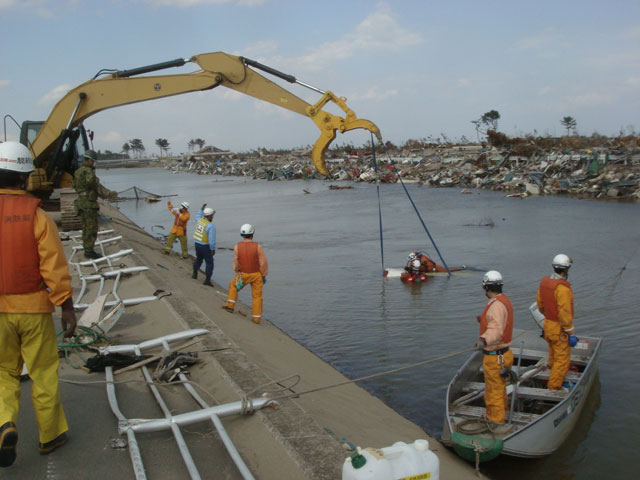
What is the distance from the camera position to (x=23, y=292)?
11.7 ft

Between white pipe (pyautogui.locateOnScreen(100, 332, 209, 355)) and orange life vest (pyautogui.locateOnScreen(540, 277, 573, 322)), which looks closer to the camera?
white pipe (pyautogui.locateOnScreen(100, 332, 209, 355))

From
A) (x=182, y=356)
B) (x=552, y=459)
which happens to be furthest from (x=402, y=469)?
(x=552, y=459)

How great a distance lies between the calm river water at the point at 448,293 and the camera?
721cm

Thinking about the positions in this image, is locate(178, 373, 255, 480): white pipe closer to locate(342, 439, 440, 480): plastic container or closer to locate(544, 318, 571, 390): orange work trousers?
locate(342, 439, 440, 480): plastic container

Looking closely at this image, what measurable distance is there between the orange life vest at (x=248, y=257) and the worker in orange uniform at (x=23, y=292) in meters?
5.39

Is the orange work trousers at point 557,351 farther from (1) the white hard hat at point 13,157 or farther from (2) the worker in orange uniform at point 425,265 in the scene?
(2) the worker in orange uniform at point 425,265

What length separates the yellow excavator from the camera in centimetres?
1119

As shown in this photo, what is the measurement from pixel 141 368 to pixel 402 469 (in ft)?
12.3

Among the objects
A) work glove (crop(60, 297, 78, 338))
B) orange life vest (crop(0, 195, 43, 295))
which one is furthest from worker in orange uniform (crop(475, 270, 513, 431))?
orange life vest (crop(0, 195, 43, 295))

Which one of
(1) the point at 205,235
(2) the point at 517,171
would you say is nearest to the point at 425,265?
(1) the point at 205,235

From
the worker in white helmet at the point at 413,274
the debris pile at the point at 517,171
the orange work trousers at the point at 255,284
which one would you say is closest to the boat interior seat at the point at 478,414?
the orange work trousers at the point at 255,284

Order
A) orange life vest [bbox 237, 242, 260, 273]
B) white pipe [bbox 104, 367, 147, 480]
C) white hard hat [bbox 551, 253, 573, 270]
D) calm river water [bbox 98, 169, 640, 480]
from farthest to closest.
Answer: orange life vest [bbox 237, 242, 260, 273]
calm river water [bbox 98, 169, 640, 480]
white hard hat [bbox 551, 253, 573, 270]
white pipe [bbox 104, 367, 147, 480]

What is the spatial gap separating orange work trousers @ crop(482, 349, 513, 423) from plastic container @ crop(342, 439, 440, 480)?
3.21 meters

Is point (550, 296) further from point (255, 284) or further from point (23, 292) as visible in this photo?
point (23, 292)
